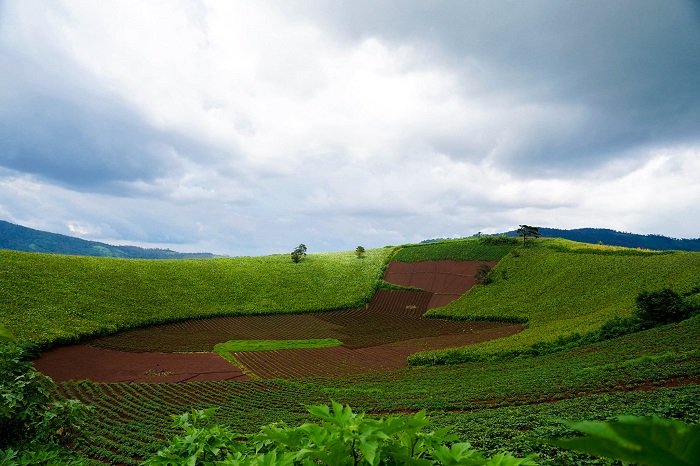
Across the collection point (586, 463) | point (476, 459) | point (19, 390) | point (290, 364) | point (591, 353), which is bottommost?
point (290, 364)

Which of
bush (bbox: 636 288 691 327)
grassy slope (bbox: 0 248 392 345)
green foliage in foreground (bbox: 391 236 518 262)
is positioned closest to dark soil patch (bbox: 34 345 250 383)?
grassy slope (bbox: 0 248 392 345)

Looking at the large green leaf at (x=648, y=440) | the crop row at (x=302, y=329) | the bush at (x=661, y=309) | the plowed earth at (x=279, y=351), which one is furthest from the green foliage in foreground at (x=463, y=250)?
the large green leaf at (x=648, y=440)

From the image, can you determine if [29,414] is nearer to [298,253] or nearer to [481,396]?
[481,396]

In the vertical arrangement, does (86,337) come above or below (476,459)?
below

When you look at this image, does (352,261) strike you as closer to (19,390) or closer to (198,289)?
(198,289)

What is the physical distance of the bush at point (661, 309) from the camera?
24328mm

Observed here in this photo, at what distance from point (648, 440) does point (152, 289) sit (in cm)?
4957

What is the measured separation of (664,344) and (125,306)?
141 ft

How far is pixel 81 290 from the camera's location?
37906mm

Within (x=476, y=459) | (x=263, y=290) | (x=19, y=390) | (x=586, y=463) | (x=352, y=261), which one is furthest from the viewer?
(x=352, y=261)

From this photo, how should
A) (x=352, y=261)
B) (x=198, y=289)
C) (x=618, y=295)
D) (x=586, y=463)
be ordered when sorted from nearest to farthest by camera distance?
(x=586, y=463) → (x=618, y=295) → (x=198, y=289) → (x=352, y=261)

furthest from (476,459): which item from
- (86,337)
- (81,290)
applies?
(81,290)

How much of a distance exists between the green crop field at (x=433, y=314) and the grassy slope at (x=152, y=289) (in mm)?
179

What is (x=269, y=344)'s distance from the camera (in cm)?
3120
